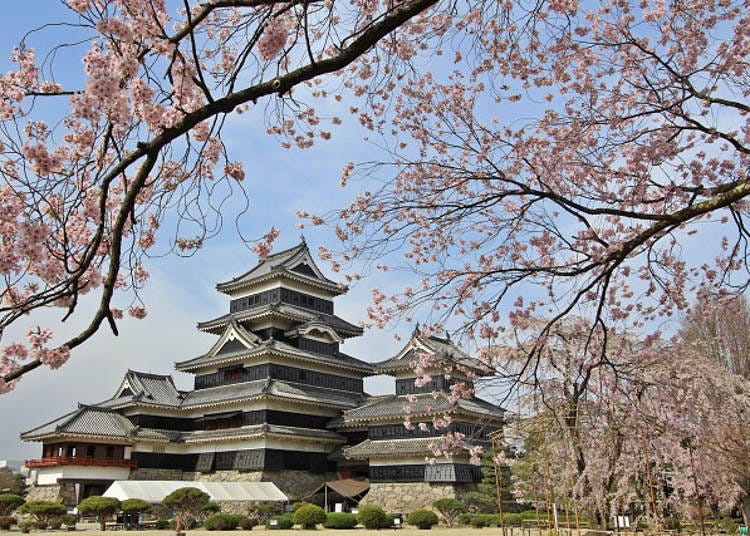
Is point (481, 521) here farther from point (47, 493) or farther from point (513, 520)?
point (47, 493)

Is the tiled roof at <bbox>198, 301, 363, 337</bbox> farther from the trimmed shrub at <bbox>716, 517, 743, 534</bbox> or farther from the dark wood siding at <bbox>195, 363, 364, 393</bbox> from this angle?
the trimmed shrub at <bbox>716, 517, 743, 534</bbox>

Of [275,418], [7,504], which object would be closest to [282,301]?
[275,418]

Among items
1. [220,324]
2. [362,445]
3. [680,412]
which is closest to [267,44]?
[680,412]

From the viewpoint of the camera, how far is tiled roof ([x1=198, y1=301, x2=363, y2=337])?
3453 cm

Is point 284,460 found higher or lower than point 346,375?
lower

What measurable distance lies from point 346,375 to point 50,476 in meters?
16.7

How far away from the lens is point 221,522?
25453mm

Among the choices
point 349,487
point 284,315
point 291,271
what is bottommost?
point 349,487

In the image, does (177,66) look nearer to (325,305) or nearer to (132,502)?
(132,502)

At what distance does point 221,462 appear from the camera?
32.9 m

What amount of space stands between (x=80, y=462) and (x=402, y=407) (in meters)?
16.9

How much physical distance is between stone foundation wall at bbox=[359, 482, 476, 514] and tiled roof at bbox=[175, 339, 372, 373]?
24.8 ft

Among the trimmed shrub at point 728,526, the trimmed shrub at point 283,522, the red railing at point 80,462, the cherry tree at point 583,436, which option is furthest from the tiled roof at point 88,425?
the trimmed shrub at point 728,526

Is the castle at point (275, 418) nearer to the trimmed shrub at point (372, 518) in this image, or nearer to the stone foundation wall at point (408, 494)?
the stone foundation wall at point (408, 494)
